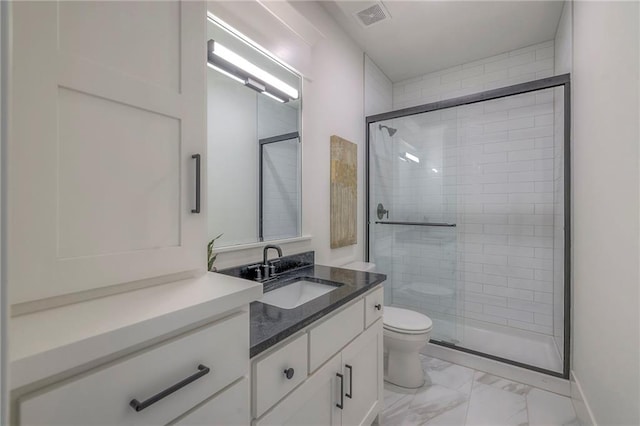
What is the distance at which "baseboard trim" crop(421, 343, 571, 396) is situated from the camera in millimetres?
1942

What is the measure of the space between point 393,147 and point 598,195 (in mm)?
1704

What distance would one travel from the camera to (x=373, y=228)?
9.15ft

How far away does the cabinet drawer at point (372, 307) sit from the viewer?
4.74 ft

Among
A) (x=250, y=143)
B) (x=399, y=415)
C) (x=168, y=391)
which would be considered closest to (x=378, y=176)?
(x=250, y=143)

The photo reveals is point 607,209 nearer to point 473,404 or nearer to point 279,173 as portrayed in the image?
point 473,404

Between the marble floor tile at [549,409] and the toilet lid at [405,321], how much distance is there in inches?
29.5

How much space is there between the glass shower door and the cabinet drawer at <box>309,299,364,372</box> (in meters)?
1.45

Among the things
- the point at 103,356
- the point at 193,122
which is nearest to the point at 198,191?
the point at 193,122

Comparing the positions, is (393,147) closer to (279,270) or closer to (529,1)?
(529,1)

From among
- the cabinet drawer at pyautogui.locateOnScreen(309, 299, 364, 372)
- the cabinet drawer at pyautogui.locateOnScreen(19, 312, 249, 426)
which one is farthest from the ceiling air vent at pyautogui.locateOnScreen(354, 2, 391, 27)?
the cabinet drawer at pyautogui.locateOnScreen(19, 312, 249, 426)

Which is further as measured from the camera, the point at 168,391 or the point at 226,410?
the point at 226,410

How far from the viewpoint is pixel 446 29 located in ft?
7.84

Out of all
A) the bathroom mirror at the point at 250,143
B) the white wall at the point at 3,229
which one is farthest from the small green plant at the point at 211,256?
the white wall at the point at 3,229

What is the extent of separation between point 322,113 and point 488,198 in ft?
6.05
